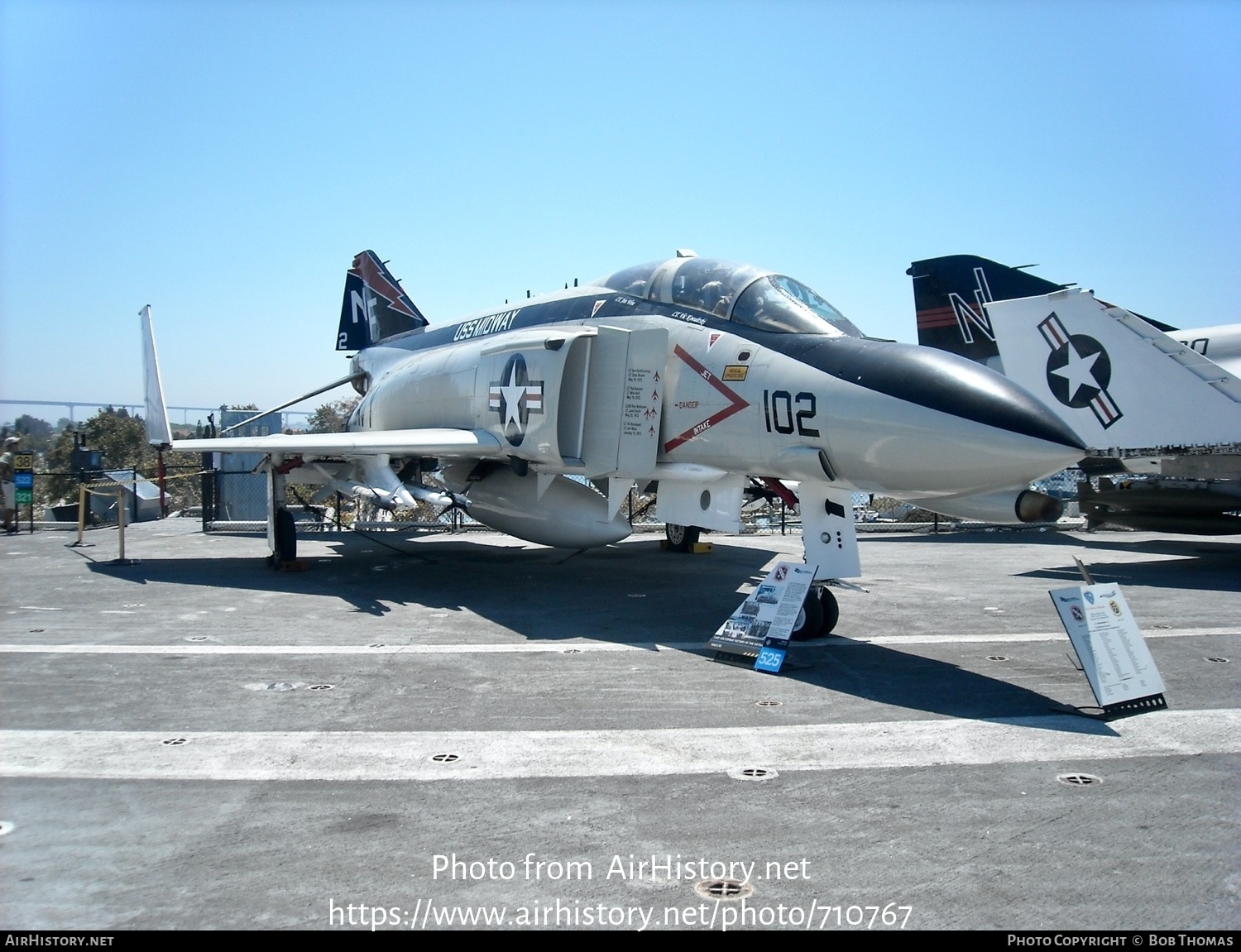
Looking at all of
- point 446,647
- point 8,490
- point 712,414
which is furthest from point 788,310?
point 8,490

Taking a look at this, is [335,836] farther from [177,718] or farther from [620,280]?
[620,280]

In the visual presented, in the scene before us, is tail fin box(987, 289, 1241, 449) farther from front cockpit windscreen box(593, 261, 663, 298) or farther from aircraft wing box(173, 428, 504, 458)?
aircraft wing box(173, 428, 504, 458)

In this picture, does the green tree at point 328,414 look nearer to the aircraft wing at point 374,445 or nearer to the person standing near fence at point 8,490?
the person standing near fence at point 8,490

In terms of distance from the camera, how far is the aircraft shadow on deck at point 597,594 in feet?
21.6

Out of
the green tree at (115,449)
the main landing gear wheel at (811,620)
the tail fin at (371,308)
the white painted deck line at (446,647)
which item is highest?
the tail fin at (371,308)

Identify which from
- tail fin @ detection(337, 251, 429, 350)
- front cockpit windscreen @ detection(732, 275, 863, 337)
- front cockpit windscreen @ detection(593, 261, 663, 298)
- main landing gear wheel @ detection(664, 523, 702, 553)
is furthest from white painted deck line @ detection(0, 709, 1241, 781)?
tail fin @ detection(337, 251, 429, 350)

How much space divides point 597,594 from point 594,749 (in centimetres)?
600

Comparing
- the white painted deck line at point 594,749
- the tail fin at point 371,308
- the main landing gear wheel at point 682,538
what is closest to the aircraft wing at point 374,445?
the main landing gear wheel at point 682,538

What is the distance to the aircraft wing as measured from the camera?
11203 mm

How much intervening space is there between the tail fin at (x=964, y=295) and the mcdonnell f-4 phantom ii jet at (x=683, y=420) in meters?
7.49

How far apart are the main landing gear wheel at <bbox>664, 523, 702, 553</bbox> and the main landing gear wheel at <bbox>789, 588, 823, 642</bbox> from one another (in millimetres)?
7199

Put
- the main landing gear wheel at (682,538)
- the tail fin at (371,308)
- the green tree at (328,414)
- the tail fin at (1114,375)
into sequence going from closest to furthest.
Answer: the tail fin at (1114,375) < the main landing gear wheel at (682,538) < the tail fin at (371,308) < the green tree at (328,414)

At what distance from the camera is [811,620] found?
8219 mm

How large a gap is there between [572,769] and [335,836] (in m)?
1.36
